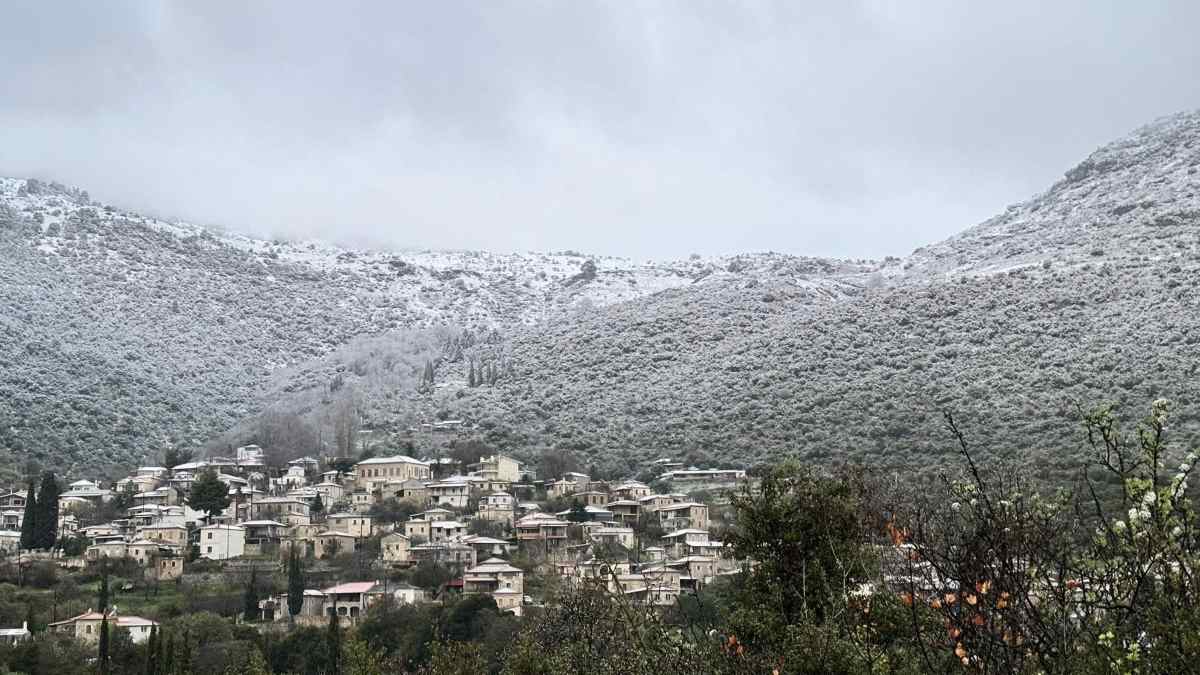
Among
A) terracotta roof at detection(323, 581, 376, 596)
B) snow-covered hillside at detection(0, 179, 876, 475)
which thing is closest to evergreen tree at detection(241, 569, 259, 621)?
terracotta roof at detection(323, 581, 376, 596)

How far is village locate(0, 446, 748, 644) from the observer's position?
1476 inches

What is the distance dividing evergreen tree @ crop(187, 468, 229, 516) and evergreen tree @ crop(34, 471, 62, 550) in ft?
22.8

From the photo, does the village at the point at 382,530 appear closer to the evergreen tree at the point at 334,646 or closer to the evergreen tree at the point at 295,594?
the evergreen tree at the point at 295,594

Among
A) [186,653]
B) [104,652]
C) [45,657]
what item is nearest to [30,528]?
[45,657]

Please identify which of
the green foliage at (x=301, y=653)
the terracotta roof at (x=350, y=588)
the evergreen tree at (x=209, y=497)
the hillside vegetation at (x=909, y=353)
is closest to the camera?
the green foliage at (x=301, y=653)

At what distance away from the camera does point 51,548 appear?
4469cm

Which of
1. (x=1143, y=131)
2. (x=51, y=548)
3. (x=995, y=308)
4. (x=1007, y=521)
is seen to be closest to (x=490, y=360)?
(x=995, y=308)

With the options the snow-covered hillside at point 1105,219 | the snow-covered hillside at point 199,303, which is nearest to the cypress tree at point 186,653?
the snow-covered hillside at point 199,303

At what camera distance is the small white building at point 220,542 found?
45.2 meters

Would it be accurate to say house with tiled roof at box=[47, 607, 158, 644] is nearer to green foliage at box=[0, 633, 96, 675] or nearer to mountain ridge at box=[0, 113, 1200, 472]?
green foliage at box=[0, 633, 96, 675]

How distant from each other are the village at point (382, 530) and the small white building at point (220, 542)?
0.16 feet

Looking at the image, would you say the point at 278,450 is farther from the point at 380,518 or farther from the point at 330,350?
the point at 330,350

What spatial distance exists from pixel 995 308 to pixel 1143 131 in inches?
1938

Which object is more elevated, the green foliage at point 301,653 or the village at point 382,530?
the village at point 382,530
